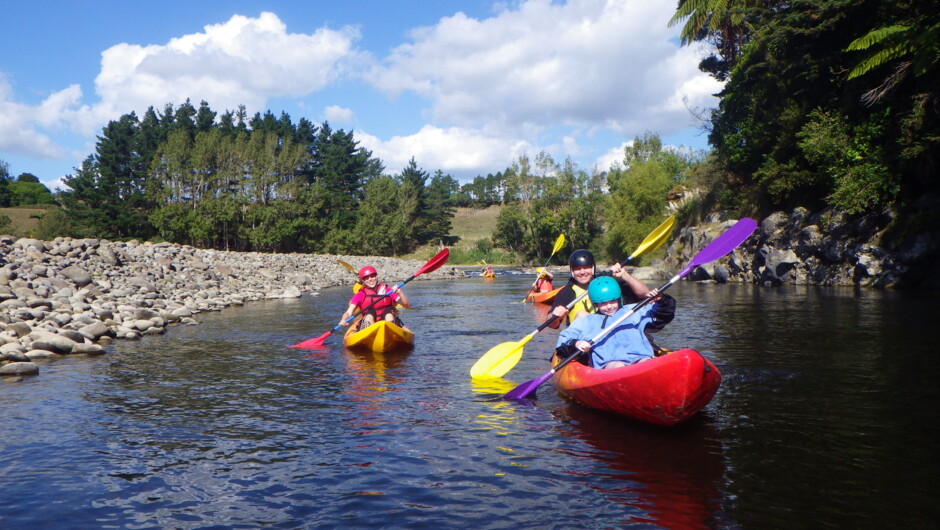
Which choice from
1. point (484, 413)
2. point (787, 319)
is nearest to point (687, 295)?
point (787, 319)

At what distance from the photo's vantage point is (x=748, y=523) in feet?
12.0

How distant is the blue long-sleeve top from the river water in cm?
60

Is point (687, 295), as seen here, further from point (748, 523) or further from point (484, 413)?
point (748, 523)

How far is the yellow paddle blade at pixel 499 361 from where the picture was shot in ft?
25.4

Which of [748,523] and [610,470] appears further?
[610,470]

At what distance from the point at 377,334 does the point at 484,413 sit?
3937 mm

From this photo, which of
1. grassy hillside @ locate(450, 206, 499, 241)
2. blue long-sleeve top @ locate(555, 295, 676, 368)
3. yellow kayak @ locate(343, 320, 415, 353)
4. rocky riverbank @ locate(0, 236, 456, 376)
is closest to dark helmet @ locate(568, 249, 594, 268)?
blue long-sleeve top @ locate(555, 295, 676, 368)

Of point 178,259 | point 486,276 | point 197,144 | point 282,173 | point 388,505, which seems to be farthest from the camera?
point 282,173

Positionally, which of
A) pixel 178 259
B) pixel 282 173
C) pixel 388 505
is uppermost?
pixel 282 173

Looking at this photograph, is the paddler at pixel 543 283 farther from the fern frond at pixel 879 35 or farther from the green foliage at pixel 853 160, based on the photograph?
the fern frond at pixel 879 35

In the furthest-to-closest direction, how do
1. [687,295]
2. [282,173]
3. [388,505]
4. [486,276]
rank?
[282,173]
[486,276]
[687,295]
[388,505]

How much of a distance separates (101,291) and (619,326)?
1424cm

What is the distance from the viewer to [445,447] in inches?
206

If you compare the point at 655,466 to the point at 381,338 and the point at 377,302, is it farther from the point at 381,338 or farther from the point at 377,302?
the point at 377,302
